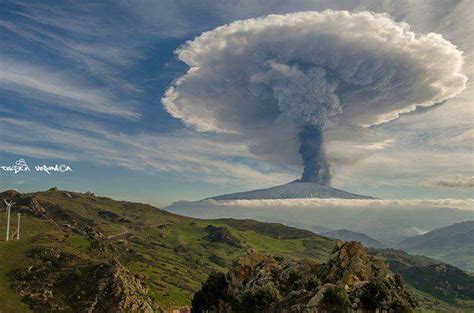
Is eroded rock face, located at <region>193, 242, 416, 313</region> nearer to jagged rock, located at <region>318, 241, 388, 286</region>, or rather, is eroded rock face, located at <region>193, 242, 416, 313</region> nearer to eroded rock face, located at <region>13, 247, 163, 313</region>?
jagged rock, located at <region>318, 241, 388, 286</region>

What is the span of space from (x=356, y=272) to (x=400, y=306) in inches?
429

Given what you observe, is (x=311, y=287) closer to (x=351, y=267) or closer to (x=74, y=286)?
(x=351, y=267)

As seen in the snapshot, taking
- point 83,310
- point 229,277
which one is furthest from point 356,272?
point 83,310

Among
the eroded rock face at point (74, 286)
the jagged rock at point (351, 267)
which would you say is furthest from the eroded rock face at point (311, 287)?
the eroded rock face at point (74, 286)

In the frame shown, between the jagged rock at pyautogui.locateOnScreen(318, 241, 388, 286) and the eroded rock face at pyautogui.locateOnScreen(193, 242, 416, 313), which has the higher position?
the jagged rock at pyautogui.locateOnScreen(318, 241, 388, 286)

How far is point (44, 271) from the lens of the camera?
10788 cm

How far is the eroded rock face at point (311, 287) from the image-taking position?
71288mm

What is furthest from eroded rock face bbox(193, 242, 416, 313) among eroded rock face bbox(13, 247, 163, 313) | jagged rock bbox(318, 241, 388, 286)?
eroded rock face bbox(13, 247, 163, 313)

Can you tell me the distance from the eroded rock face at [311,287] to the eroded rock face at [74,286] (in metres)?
18.5

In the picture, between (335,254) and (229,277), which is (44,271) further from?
(335,254)

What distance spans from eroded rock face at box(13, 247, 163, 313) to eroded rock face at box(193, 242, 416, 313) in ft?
60.6

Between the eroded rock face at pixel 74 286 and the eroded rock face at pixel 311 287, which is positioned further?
the eroded rock face at pixel 74 286

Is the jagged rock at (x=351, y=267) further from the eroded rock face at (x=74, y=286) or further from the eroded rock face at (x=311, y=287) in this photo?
the eroded rock face at (x=74, y=286)

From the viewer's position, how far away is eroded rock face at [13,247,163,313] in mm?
97000
